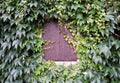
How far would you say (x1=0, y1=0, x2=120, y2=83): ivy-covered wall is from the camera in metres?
2.68

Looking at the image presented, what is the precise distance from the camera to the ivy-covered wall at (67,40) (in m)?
2.68

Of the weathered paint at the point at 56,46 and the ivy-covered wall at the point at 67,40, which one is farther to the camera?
the weathered paint at the point at 56,46

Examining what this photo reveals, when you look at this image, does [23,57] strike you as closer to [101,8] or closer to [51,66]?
[51,66]

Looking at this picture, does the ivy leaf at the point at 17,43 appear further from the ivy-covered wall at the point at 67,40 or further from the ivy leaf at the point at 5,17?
the ivy leaf at the point at 5,17

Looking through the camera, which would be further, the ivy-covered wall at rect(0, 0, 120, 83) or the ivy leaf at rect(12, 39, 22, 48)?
the ivy leaf at rect(12, 39, 22, 48)

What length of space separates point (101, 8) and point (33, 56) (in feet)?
3.60

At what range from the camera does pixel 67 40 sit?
9.36ft

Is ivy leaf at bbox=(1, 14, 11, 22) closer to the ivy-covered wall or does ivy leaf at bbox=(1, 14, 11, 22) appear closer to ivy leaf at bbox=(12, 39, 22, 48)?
the ivy-covered wall

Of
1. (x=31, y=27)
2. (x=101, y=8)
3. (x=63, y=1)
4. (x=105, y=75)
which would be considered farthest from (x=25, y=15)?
(x=105, y=75)

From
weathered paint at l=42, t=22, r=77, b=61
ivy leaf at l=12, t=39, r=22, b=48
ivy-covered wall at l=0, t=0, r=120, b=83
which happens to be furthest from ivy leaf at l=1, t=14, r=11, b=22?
weathered paint at l=42, t=22, r=77, b=61

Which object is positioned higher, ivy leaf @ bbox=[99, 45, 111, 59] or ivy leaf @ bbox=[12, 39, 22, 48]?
ivy leaf @ bbox=[12, 39, 22, 48]

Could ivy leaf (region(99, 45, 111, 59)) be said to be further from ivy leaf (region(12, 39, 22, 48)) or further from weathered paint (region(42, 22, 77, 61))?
ivy leaf (region(12, 39, 22, 48))

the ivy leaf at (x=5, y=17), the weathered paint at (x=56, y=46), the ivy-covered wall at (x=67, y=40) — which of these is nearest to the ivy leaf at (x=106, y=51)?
the ivy-covered wall at (x=67, y=40)

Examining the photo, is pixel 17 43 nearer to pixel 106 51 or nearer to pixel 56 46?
pixel 56 46
